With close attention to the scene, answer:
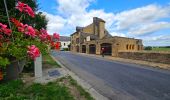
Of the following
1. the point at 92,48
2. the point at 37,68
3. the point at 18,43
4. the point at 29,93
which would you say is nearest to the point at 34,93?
the point at 29,93

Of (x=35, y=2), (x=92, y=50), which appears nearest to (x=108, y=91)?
(x=35, y=2)

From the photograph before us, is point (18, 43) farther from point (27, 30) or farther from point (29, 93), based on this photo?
point (29, 93)

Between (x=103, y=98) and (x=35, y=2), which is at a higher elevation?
(x=35, y=2)

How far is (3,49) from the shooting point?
3.65m

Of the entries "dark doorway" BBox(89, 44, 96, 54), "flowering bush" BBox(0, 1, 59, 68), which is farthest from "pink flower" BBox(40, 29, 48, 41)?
"dark doorway" BBox(89, 44, 96, 54)

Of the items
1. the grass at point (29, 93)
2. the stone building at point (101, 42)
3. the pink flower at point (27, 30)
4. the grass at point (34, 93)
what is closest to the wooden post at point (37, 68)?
the grass at point (34, 93)

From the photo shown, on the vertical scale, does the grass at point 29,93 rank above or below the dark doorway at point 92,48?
below

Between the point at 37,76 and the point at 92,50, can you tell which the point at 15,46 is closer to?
the point at 37,76

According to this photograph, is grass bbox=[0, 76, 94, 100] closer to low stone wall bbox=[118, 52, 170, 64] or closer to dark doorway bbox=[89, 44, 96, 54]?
low stone wall bbox=[118, 52, 170, 64]

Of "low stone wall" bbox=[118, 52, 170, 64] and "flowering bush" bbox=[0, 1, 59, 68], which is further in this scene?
"low stone wall" bbox=[118, 52, 170, 64]

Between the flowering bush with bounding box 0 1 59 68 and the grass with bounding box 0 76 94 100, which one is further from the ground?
the flowering bush with bounding box 0 1 59 68

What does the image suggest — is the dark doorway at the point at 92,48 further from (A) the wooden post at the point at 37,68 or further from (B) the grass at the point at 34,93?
(B) the grass at the point at 34,93

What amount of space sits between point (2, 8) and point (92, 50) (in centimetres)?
4262

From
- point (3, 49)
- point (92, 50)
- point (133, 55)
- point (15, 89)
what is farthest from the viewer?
point (92, 50)
